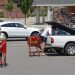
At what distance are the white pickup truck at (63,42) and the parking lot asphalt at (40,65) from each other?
516mm

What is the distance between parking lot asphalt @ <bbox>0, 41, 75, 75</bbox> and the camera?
1430 centimetres

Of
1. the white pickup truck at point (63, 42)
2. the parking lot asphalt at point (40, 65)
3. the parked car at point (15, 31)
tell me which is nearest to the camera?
the parking lot asphalt at point (40, 65)

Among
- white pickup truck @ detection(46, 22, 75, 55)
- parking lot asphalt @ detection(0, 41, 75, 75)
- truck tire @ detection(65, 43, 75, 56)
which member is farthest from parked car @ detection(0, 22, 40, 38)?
truck tire @ detection(65, 43, 75, 56)

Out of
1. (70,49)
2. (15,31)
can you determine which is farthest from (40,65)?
(15,31)

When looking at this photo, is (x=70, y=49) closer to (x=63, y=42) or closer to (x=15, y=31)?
(x=63, y=42)

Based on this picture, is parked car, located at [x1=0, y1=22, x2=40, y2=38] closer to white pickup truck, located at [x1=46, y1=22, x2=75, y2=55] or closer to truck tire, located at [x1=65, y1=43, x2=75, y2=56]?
white pickup truck, located at [x1=46, y1=22, x2=75, y2=55]

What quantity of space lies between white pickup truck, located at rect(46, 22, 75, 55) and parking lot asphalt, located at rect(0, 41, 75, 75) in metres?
0.52

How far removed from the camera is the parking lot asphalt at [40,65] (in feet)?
46.9

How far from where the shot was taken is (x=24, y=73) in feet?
46.0

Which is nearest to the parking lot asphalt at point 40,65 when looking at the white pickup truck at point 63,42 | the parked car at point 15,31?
the white pickup truck at point 63,42

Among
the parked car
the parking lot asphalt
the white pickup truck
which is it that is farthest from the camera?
the parked car

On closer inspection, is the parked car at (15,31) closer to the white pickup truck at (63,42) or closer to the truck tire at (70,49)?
the white pickup truck at (63,42)

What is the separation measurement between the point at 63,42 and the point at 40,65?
143 inches

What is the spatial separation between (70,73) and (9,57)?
6.24 meters
